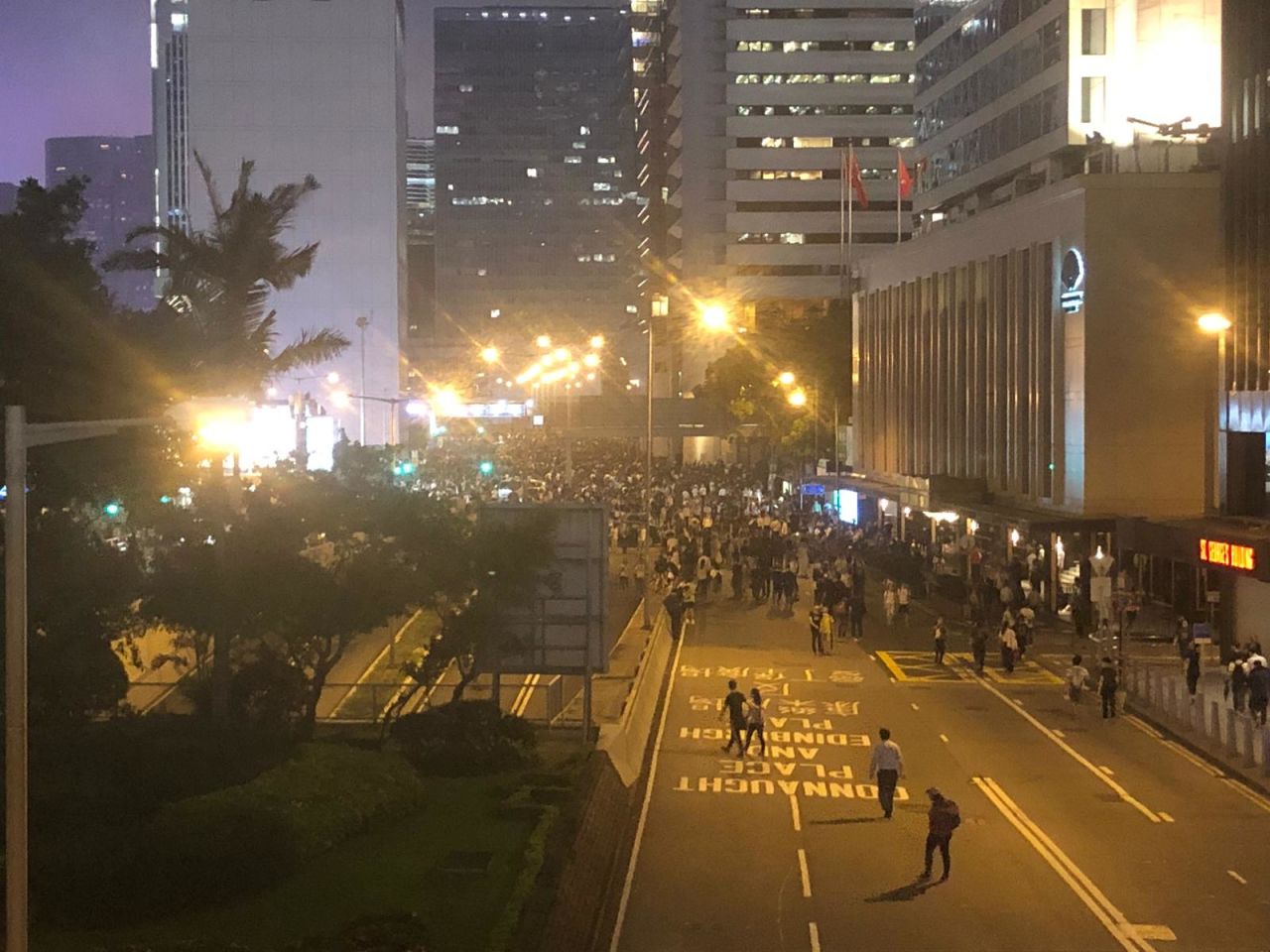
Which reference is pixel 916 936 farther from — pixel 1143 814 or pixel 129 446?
pixel 129 446

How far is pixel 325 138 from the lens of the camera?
8344 centimetres

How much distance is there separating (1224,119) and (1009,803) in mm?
19590

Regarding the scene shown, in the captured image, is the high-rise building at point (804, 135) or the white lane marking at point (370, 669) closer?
the white lane marking at point (370, 669)

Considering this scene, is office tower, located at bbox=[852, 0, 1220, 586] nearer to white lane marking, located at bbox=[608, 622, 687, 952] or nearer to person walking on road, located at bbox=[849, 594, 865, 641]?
person walking on road, located at bbox=[849, 594, 865, 641]

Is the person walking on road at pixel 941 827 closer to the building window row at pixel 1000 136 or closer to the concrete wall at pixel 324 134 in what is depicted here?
the building window row at pixel 1000 136

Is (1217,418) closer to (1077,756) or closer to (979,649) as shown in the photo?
(979,649)

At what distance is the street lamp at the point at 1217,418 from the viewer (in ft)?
94.4

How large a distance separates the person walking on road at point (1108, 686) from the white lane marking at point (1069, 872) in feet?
18.0

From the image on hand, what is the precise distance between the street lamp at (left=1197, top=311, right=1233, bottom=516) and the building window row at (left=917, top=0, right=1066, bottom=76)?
20286mm

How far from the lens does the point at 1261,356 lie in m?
32.8

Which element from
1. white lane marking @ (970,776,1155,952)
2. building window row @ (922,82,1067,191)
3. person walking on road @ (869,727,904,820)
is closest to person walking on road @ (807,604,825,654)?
white lane marking @ (970,776,1155,952)

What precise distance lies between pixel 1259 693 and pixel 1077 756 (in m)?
3.36

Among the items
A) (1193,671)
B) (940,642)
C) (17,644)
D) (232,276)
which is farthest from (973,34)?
(17,644)

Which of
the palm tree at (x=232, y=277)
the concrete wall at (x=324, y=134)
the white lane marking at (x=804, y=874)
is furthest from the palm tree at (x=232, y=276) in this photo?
the concrete wall at (x=324, y=134)
